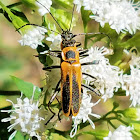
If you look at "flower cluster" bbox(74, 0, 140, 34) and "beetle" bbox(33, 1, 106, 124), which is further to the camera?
"flower cluster" bbox(74, 0, 140, 34)

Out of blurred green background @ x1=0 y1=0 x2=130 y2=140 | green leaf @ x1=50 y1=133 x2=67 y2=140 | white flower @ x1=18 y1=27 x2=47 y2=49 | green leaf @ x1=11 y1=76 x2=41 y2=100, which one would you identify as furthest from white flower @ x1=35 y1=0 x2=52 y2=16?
blurred green background @ x1=0 y1=0 x2=130 y2=140

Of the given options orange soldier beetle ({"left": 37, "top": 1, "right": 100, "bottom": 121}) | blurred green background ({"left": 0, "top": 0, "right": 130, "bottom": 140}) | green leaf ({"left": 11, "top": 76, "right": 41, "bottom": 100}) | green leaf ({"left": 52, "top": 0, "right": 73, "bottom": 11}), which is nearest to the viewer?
orange soldier beetle ({"left": 37, "top": 1, "right": 100, "bottom": 121})

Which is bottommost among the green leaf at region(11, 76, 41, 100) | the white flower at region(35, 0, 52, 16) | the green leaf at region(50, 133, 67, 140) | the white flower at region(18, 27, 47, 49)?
the green leaf at region(50, 133, 67, 140)

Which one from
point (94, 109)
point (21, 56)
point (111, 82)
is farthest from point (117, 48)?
point (94, 109)

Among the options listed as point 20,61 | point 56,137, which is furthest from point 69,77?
point 20,61

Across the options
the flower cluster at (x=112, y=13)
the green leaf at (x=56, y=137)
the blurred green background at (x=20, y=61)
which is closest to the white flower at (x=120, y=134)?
the green leaf at (x=56, y=137)

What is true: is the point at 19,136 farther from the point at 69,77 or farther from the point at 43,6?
the point at 43,6

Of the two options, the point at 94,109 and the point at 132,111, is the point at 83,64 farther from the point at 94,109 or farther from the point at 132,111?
the point at 94,109

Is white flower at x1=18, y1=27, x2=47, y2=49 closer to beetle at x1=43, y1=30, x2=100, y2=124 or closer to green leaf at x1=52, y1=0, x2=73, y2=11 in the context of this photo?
beetle at x1=43, y1=30, x2=100, y2=124

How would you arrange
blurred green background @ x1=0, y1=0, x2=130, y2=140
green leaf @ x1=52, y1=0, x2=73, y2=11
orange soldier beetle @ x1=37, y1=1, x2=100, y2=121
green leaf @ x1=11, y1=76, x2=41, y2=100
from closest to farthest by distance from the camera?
orange soldier beetle @ x1=37, y1=1, x2=100, y2=121
green leaf @ x1=11, y1=76, x2=41, y2=100
green leaf @ x1=52, y1=0, x2=73, y2=11
blurred green background @ x1=0, y1=0, x2=130, y2=140
